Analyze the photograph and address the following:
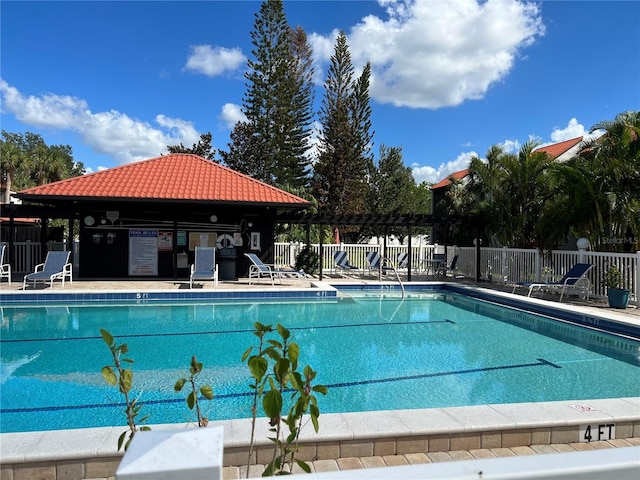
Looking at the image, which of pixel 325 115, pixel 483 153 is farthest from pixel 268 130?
pixel 483 153

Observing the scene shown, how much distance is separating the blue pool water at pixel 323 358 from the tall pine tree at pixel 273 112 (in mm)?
19415

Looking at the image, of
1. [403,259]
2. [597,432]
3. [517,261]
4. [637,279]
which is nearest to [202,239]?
[403,259]

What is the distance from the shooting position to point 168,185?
14180 mm

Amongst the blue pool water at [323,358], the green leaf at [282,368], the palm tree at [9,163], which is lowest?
the blue pool water at [323,358]

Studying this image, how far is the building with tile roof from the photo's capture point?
13539mm

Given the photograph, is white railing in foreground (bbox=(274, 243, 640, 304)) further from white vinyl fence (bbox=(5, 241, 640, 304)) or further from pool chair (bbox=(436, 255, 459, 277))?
pool chair (bbox=(436, 255, 459, 277))

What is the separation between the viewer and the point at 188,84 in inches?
747

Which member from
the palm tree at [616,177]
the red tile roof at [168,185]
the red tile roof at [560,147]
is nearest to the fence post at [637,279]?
the palm tree at [616,177]

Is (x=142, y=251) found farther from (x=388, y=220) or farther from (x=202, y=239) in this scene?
(x=388, y=220)

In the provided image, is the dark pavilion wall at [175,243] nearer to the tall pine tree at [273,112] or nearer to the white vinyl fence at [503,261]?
the white vinyl fence at [503,261]

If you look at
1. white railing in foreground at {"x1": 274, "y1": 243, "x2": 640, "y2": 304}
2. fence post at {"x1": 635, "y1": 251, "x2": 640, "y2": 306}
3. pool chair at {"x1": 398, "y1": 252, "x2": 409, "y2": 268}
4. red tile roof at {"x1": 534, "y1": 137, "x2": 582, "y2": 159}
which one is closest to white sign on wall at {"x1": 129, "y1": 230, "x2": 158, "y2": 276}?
white railing in foreground at {"x1": 274, "y1": 243, "x2": 640, "y2": 304}

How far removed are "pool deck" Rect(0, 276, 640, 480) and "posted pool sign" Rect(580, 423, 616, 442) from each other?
3 centimetres

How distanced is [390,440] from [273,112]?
1054 inches

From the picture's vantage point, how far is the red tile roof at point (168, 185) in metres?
13.1
